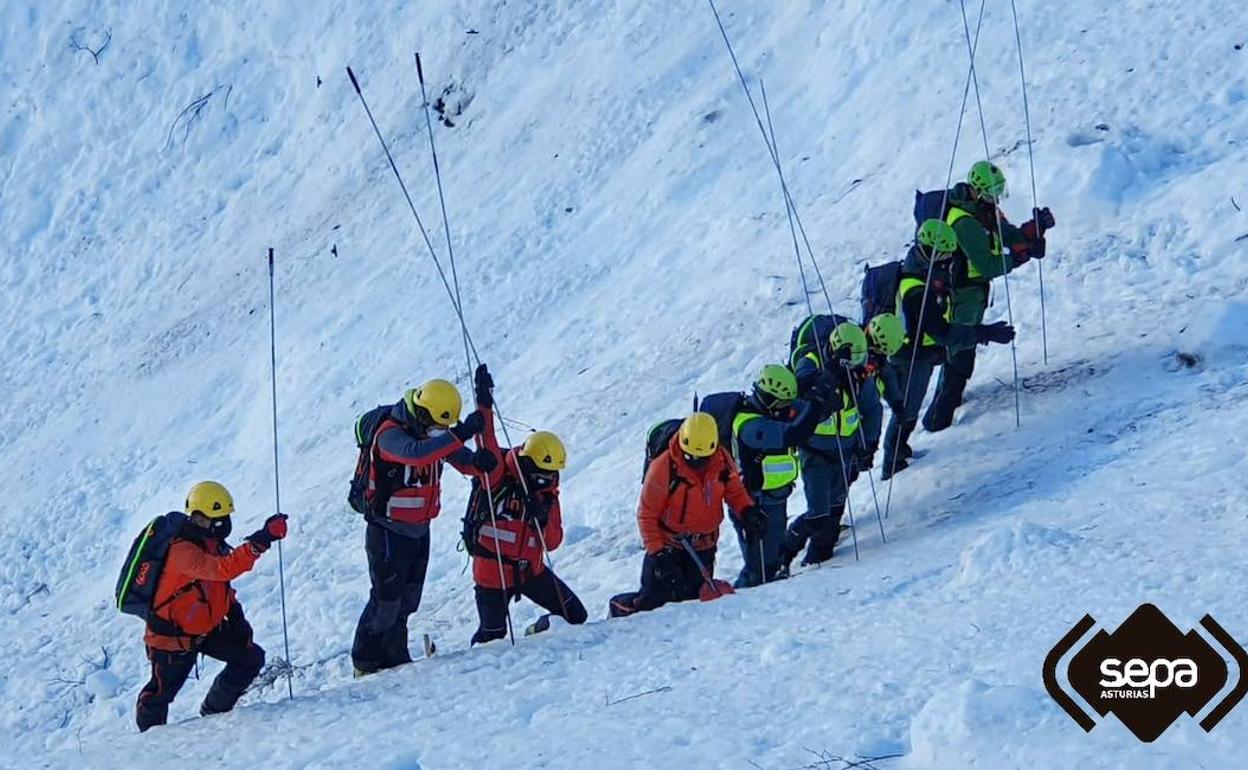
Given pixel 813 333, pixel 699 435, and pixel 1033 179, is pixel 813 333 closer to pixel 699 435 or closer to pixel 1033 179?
pixel 699 435

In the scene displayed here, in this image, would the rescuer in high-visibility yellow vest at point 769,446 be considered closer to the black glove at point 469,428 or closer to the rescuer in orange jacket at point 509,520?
the rescuer in orange jacket at point 509,520

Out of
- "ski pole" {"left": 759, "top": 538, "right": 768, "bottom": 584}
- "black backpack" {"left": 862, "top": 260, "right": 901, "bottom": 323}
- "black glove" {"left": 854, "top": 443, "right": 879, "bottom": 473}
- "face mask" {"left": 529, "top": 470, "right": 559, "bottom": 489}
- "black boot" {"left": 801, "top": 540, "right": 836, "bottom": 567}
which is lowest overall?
"black boot" {"left": 801, "top": 540, "right": 836, "bottom": 567}

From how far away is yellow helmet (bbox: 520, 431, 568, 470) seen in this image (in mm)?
9062

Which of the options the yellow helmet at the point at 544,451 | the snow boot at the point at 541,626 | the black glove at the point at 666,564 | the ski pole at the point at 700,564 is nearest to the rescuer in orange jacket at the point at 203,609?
the yellow helmet at the point at 544,451

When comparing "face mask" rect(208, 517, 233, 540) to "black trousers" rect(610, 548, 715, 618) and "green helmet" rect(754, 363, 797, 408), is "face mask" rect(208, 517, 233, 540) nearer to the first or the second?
"black trousers" rect(610, 548, 715, 618)

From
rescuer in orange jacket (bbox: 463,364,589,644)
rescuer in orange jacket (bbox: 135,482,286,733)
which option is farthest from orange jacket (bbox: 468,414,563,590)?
rescuer in orange jacket (bbox: 135,482,286,733)

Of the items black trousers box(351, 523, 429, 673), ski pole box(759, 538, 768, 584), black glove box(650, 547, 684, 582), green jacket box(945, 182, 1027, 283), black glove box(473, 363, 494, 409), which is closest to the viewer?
black glove box(473, 363, 494, 409)

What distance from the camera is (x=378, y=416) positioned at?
8.94m

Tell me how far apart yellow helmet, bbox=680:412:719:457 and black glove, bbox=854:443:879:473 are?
158cm

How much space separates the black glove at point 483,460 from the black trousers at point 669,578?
138 centimetres

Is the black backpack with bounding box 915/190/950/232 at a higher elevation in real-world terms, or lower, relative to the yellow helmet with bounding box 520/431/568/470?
higher

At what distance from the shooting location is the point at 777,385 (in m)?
9.41

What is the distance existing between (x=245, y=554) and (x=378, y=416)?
118 centimetres

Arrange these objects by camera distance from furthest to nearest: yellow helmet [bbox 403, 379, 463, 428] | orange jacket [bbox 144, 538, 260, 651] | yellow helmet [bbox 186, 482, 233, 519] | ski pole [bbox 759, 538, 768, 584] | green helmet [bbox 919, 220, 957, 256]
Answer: green helmet [bbox 919, 220, 957, 256], ski pole [bbox 759, 538, 768, 584], yellow helmet [bbox 403, 379, 463, 428], yellow helmet [bbox 186, 482, 233, 519], orange jacket [bbox 144, 538, 260, 651]
